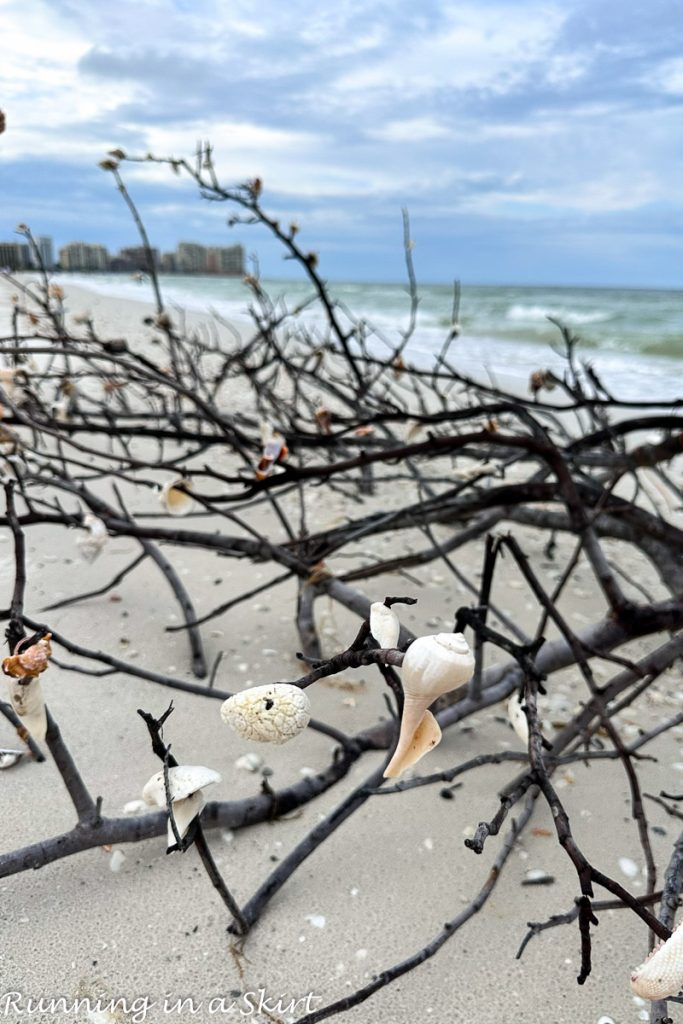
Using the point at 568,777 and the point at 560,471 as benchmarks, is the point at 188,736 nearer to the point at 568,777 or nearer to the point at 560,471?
the point at 568,777

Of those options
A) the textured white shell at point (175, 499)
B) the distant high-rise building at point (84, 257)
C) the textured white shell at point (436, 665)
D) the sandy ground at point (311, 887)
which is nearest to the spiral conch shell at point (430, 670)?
the textured white shell at point (436, 665)

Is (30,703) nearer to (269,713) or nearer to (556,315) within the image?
(269,713)

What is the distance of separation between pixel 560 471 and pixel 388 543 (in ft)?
4.33

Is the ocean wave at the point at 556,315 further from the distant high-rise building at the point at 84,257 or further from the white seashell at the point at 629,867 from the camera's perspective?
the white seashell at the point at 629,867

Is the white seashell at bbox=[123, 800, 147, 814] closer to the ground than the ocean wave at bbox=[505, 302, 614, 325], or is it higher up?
closer to the ground

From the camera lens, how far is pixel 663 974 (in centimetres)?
46

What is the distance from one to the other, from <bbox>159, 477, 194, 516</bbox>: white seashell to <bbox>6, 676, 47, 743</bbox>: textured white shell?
0.58 m

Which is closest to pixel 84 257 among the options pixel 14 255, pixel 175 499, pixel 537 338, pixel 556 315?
pixel 14 255

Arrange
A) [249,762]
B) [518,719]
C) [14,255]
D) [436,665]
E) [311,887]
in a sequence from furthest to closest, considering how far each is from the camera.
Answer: [14,255] → [249,762] → [311,887] → [518,719] → [436,665]

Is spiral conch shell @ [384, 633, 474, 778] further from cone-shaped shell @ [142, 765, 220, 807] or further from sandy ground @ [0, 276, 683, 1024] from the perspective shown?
sandy ground @ [0, 276, 683, 1024]

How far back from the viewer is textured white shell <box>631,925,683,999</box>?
0.46 m

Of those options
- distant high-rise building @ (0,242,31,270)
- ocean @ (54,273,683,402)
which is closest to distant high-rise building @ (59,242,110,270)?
ocean @ (54,273,683,402)

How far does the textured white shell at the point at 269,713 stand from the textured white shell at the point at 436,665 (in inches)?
3.0

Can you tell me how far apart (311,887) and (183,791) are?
41 cm
